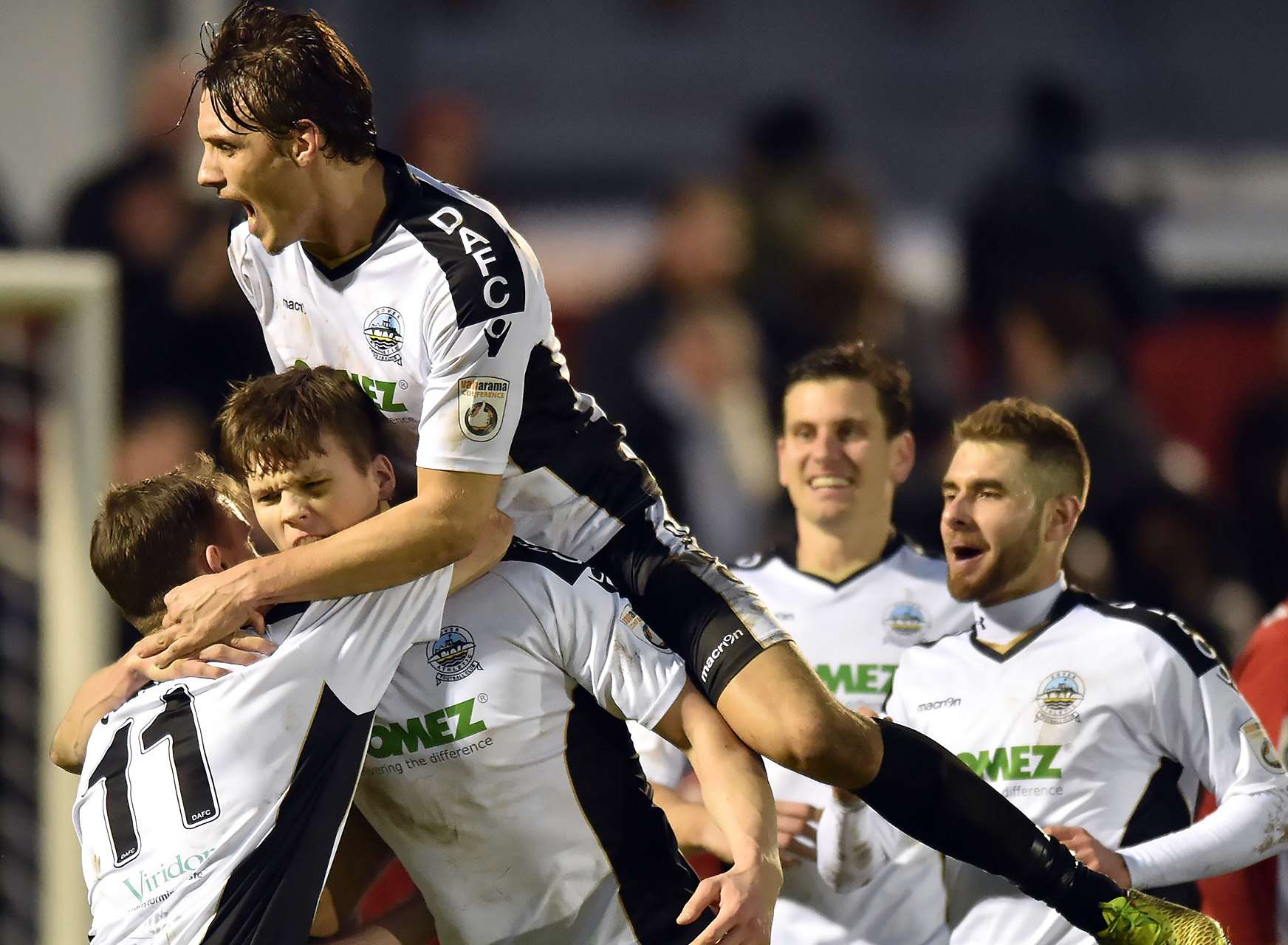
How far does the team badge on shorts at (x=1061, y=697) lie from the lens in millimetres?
4277

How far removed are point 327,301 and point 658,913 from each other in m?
1.39

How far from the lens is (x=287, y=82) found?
378cm

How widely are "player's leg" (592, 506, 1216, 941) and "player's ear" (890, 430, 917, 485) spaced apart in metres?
1.23

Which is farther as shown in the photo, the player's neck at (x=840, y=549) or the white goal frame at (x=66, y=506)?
the white goal frame at (x=66, y=506)

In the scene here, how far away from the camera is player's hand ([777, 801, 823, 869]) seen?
4.60m

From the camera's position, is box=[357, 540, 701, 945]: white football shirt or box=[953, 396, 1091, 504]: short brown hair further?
box=[953, 396, 1091, 504]: short brown hair

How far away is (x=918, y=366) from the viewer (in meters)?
8.59

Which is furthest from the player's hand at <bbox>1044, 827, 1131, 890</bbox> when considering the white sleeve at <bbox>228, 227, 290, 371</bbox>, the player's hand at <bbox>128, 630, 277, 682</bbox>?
the white sleeve at <bbox>228, 227, 290, 371</bbox>

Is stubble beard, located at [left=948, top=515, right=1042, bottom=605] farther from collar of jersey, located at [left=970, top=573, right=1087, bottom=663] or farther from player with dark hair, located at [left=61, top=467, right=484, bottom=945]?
player with dark hair, located at [left=61, top=467, right=484, bottom=945]

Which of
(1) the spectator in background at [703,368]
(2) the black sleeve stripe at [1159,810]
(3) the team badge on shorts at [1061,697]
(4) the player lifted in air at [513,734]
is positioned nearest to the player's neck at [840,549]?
(3) the team badge on shorts at [1061,697]

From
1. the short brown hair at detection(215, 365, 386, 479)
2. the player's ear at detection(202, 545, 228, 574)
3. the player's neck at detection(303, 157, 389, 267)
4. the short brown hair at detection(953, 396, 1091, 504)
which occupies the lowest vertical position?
the player's ear at detection(202, 545, 228, 574)

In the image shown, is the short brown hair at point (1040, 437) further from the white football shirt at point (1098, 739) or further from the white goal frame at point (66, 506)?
the white goal frame at point (66, 506)

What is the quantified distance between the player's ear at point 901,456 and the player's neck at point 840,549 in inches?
5.3

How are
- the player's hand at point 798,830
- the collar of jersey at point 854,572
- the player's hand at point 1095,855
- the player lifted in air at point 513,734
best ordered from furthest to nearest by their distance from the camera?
the collar of jersey at point 854,572 < the player's hand at point 798,830 < the player's hand at point 1095,855 < the player lifted in air at point 513,734
